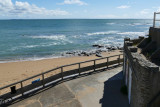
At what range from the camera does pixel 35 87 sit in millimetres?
8734

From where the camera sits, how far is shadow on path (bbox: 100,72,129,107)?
24.6 ft

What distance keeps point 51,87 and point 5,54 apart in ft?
83.0

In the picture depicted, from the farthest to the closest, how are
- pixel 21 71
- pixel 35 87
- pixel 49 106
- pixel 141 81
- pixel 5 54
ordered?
pixel 5 54 < pixel 21 71 < pixel 35 87 < pixel 49 106 < pixel 141 81

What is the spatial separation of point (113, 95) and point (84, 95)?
1.52 meters

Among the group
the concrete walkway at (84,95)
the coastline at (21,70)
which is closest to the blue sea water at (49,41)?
the coastline at (21,70)

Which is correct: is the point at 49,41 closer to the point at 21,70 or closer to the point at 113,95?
the point at 21,70

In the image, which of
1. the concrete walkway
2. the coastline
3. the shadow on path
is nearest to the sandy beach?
the coastline

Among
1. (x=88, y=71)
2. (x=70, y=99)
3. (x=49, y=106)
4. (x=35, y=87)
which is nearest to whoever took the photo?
(x=49, y=106)

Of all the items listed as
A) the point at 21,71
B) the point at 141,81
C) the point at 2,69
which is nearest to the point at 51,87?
the point at 141,81

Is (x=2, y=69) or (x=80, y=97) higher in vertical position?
(x=80, y=97)

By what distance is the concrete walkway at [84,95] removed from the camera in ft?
24.4

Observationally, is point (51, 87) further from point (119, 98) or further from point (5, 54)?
point (5, 54)

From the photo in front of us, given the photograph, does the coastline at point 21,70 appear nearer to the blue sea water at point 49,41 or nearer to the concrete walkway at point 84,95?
the blue sea water at point 49,41

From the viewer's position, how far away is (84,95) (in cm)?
820
